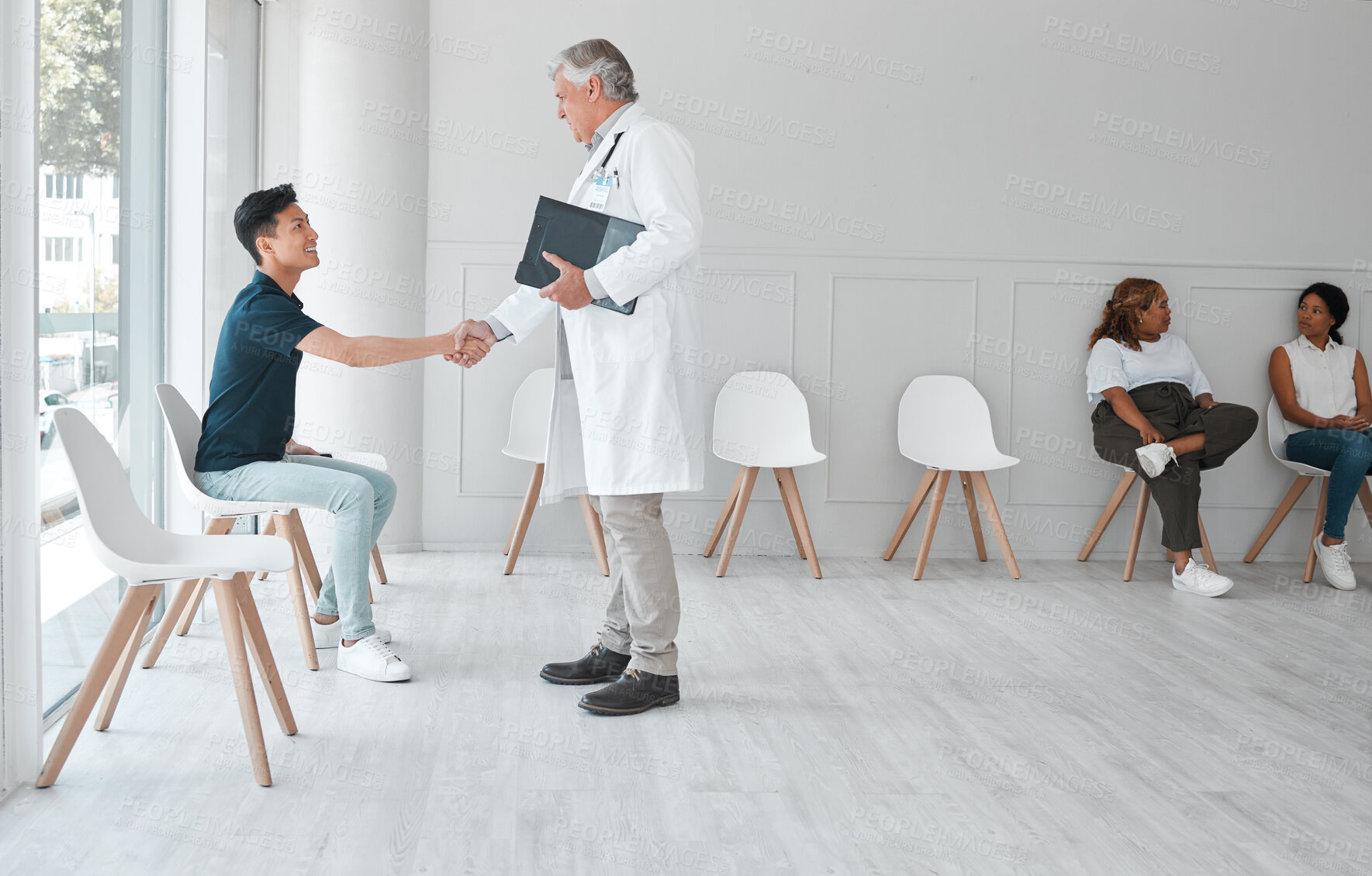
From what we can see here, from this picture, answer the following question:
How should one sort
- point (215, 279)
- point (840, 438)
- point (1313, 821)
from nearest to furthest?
point (1313, 821)
point (215, 279)
point (840, 438)

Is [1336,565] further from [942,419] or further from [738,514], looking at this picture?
[738,514]

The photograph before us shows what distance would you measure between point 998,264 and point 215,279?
10.2 ft

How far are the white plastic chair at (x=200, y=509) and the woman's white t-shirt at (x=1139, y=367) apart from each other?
3175mm

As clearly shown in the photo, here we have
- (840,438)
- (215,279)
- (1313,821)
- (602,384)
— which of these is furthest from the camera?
(840,438)

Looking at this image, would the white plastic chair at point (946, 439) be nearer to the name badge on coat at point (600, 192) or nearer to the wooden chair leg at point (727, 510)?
the wooden chair leg at point (727, 510)

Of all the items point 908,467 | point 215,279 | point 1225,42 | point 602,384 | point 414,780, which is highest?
point 1225,42

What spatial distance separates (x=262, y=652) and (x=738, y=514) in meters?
2.25

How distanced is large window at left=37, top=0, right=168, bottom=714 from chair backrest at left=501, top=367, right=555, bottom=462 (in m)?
1.41

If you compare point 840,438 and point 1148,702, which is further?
point 840,438

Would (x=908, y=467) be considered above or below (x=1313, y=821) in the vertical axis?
above

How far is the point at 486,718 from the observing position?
2502mm

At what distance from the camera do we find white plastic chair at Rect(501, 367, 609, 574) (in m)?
4.12

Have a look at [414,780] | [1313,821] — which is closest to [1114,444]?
[1313,821]

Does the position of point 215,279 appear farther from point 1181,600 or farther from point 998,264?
point 1181,600
